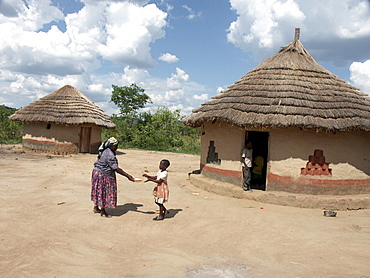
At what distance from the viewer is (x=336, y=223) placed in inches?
238

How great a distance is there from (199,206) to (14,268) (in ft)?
13.4

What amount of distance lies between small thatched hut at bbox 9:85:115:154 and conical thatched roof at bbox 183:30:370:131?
8.39m

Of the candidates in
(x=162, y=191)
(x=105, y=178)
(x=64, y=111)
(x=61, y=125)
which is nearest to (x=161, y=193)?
(x=162, y=191)

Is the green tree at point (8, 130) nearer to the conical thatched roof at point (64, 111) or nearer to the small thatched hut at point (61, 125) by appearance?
the conical thatched roof at point (64, 111)

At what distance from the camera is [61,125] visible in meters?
15.7

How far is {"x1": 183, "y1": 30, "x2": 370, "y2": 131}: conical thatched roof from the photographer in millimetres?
7340

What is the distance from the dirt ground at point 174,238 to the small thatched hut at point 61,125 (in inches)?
317

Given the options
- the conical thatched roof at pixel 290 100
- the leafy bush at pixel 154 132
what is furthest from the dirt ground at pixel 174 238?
the leafy bush at pixel 154 132

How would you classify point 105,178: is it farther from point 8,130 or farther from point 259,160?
point 8,130

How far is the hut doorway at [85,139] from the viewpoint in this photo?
53.8 ft

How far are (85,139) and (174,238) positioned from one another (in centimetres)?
1299

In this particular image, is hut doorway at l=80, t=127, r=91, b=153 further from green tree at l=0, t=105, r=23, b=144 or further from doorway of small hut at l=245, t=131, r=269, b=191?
doorway of small hut at l=245, t=131, r=269, b=191

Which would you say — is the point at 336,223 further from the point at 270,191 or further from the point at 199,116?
the point at 199,116

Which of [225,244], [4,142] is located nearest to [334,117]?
[225,244]
